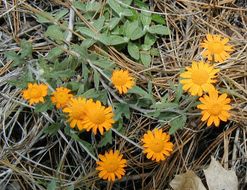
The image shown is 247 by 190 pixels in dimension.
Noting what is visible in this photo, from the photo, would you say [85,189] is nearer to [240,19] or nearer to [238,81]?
[238,81]

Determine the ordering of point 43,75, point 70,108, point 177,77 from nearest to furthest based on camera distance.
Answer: point 70,108 < point 43,75 < point 177,77

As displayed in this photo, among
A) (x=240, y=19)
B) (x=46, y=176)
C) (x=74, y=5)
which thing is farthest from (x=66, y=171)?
(x=240, y=19)

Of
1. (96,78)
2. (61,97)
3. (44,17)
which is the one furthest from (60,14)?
(61,97)

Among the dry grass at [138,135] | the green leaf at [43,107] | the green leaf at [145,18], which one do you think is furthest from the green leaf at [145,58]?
the green leaf at [43,107]

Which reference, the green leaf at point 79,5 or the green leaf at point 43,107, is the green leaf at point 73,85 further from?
the green leaf at point 79,5

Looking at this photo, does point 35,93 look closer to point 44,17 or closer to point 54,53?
point 54,53
